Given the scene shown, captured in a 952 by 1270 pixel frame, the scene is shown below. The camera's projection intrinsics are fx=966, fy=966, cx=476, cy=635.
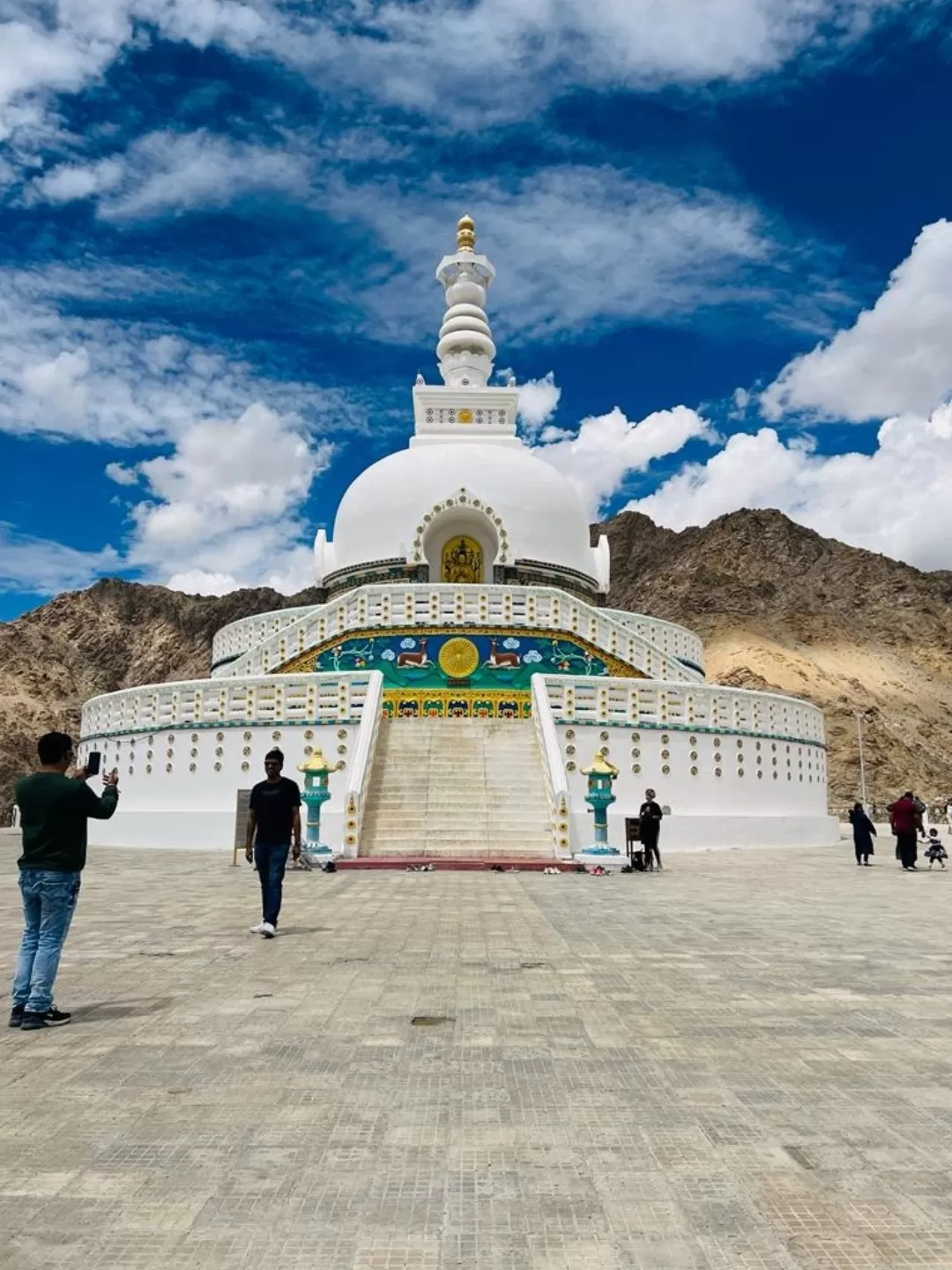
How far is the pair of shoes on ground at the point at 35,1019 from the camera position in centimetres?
496

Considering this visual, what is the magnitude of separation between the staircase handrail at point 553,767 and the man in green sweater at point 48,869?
10152 millimetres

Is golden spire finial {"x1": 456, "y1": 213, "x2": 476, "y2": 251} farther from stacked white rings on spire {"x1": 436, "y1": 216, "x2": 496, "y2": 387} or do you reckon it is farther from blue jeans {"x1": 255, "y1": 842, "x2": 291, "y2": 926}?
blue jeans {"x1": 255, "y1": 842, "x2": 291, "y2": 926}

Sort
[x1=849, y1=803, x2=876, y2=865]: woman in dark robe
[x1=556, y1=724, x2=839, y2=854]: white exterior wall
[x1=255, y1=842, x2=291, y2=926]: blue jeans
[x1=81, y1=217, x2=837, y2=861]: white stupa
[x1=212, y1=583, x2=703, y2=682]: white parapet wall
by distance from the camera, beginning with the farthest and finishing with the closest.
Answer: [x1=212, y1=583, x2=703, y2=682]: white parapet wall, [x1=556, y1=724, x2=839, y2=854]: white exterior wall, [x1=849, y1=803, x2=876, y2=865]: woman in dark robe, [x1=81, y1=217, x2=837, y2=861]: white stupa, [x1=255, y1=842, x2=291, y2=926]: blue jeans

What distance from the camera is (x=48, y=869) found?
17.0ft

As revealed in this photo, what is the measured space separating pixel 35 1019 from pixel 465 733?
13527 mm

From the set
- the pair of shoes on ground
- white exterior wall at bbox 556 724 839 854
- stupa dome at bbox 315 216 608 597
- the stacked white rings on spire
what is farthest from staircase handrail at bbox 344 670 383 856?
the stacked white rings on spire

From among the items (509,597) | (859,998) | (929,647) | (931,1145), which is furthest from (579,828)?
(929,647)

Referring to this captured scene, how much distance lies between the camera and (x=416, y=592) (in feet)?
68.6

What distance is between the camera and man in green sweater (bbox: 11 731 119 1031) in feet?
16.5

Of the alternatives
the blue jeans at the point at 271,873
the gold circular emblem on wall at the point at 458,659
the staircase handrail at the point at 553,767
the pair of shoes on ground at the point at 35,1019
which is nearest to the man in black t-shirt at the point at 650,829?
the staircase handrail at the point at 553,767

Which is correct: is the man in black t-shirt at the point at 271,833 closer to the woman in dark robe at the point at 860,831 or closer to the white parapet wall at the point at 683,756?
the white parapet wall at the point at 683,756

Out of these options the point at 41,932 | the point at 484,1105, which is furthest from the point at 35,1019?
the point at 484,1105

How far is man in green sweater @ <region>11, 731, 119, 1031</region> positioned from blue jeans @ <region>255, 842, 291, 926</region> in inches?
97.6

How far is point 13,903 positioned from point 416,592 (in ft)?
39.1
